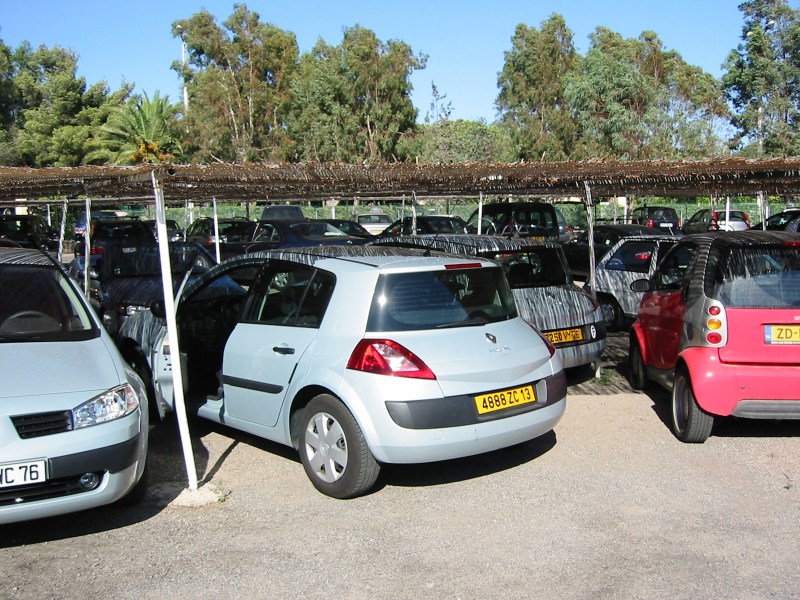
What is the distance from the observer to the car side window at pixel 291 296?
5445 mm

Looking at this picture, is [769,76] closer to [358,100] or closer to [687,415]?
[358,100]

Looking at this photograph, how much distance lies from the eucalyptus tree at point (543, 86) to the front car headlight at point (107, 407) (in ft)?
138

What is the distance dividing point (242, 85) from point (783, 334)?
4455 cm

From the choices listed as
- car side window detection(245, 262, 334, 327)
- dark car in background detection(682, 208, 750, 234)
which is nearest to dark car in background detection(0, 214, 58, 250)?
car side window detection(245, 262, 334, 327)

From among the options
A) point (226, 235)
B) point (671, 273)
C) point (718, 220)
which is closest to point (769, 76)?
point (718, 220)

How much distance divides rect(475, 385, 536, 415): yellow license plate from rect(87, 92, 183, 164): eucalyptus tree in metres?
43.0

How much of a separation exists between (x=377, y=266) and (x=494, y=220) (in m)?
15.8

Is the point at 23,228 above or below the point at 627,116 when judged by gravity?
below

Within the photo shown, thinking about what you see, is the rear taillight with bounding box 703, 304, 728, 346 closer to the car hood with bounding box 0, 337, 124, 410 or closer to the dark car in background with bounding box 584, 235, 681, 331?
the car hood with bounding box 0, 337, 124, 410

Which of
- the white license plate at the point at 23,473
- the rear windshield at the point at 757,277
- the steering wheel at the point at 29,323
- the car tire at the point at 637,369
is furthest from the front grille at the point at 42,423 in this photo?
the car tire at the point at 637,369

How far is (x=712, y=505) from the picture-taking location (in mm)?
5086

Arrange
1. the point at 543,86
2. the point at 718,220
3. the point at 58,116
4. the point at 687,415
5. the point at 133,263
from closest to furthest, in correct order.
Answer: the point at 687,415 → the point at 133,263 → the point at 718,220 → the point at 543,86 → the point at 58,116

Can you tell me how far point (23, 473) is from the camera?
412 cm

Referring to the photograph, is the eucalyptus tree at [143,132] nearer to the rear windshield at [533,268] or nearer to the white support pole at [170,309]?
the rear windshield at [533,268]
